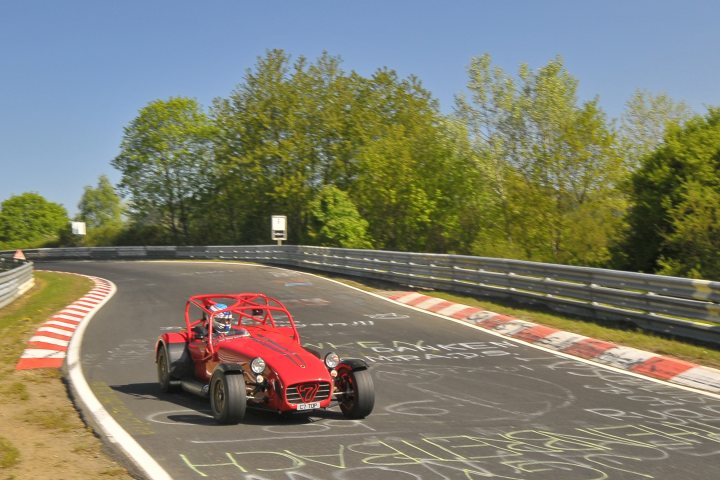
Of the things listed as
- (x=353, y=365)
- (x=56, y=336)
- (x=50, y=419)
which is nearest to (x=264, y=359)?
(x=353, y=365)

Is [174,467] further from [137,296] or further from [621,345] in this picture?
[137,296]

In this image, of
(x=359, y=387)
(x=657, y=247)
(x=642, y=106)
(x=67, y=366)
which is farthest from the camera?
(x=642, y=106)

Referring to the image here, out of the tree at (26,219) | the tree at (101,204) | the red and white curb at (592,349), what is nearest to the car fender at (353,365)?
the red and white curb at (592,349)

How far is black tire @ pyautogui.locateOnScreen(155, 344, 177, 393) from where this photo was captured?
382 inches

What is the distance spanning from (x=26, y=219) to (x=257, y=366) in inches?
4124

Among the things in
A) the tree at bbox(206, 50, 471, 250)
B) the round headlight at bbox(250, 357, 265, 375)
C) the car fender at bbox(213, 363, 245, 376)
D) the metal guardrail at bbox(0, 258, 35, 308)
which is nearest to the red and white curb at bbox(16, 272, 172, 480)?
the car fender at bbox(213, 363, 245, 376)

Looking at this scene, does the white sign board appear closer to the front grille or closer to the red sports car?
the red sports car

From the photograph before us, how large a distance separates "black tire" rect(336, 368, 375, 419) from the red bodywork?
176 mm

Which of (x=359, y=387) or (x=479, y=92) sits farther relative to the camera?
(x=479, y=92)

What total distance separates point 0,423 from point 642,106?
5389cm

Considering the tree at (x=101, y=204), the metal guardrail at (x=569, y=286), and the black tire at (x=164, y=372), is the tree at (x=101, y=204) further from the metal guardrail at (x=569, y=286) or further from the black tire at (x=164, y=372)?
the black tire at (x=164, y=372)

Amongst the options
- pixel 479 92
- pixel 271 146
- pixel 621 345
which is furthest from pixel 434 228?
pixel 621 345

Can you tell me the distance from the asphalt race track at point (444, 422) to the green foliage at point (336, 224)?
29.6m

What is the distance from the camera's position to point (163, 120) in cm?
→ 6850
